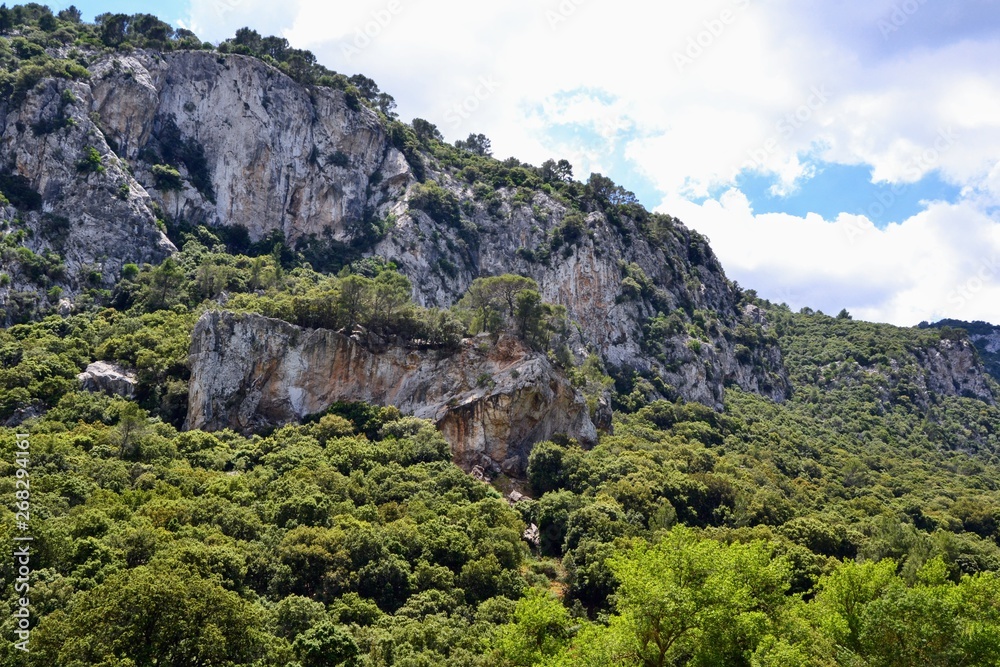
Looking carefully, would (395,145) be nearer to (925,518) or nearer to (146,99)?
(146,99)

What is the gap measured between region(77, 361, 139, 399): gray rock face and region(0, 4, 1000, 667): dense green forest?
39.3 inches

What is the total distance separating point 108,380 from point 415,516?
31247 mm

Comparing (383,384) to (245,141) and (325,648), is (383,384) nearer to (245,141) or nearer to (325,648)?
(325,648)

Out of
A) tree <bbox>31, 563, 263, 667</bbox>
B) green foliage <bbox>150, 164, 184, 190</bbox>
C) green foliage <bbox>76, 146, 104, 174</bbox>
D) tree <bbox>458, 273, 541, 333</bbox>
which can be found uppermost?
green foliage <bbox>150, 164, 184, 190</bbox>

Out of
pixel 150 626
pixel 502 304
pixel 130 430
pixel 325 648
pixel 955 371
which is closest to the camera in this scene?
pixel 150 626

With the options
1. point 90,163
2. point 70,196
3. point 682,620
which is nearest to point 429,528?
point 682,620

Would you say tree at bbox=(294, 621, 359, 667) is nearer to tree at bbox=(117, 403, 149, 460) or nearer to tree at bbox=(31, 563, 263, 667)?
tree at bbox=(31, 563, 263, 667)

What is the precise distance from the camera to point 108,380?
198 ft

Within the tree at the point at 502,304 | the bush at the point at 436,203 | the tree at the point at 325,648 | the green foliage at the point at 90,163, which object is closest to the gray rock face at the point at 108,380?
the tree at the point at 502,304

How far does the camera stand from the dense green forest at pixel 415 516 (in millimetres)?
25453

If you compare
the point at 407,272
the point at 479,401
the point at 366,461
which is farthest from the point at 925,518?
the point at 407,272

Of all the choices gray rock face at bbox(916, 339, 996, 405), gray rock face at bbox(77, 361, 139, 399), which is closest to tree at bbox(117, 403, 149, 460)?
gray rock face at bbox(77, 361, 139, 399)

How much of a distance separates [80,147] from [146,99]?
14.3 meters

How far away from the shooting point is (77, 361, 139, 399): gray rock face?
59.7m
